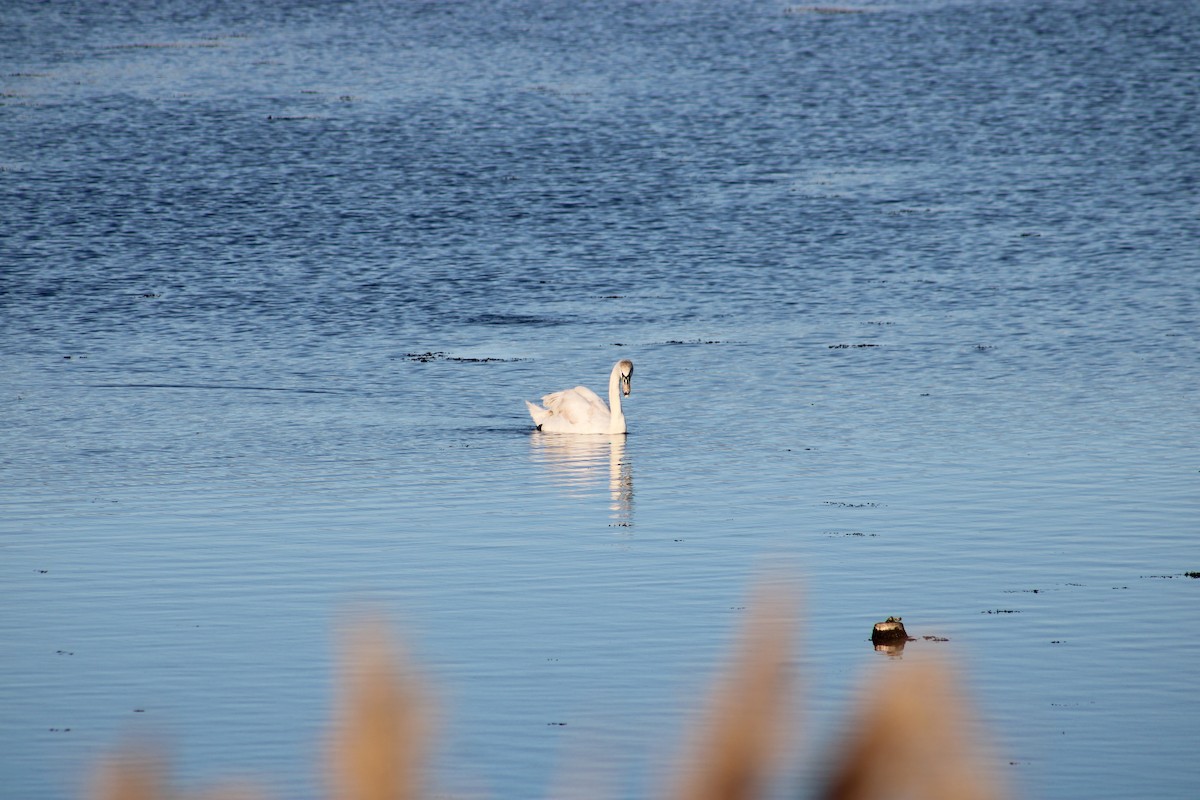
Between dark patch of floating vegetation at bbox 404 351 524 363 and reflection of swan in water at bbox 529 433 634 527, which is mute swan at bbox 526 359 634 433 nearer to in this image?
reflection of swan in water at bbox 529 433 634 527

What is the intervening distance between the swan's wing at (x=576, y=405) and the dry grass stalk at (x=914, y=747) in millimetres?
16825

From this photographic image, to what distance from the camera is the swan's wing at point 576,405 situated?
1800 cm

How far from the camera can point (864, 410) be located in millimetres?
18141

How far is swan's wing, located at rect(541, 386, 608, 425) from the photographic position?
18000mm

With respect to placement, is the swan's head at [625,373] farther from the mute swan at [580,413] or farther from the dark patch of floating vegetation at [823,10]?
the dark patch of floating vegetation at [823,10]

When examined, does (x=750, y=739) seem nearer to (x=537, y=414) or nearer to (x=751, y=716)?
(x=751, y=716)

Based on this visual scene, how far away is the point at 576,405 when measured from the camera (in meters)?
18.0

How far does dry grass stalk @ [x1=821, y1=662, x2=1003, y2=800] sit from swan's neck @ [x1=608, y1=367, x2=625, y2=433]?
55.2 ft

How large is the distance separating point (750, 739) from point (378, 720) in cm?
24

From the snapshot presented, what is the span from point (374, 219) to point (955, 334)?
12.3m

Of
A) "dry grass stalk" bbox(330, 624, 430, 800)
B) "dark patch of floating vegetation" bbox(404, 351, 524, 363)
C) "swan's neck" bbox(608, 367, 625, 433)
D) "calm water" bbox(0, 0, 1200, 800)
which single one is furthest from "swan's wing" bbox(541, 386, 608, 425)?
"dry grass stalk" bbox(330, 624, 430, 800)

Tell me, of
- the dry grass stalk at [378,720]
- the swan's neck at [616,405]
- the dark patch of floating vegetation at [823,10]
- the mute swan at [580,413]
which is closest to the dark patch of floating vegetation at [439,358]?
the mute swan at [580,413]

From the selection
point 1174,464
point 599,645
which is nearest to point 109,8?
point 1174,464

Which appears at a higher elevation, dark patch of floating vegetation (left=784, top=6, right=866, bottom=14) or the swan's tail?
dark patch of floating vegetation (left=784, top=6, right=866, bottom=14)
